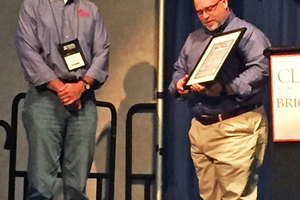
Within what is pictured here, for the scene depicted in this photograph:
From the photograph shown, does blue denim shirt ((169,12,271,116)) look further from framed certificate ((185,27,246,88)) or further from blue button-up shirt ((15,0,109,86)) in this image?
blue button-up shirt ((15,0,109,86))

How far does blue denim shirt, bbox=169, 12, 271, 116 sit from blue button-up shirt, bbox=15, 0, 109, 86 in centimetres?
41

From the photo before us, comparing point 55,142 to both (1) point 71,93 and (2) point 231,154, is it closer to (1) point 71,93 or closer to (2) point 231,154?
(1) point 71,93

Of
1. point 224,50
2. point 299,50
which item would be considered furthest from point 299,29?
point 299,50

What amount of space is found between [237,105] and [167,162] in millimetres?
859

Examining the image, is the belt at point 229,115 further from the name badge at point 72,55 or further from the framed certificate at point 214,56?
Result: the name badge at point 72,55

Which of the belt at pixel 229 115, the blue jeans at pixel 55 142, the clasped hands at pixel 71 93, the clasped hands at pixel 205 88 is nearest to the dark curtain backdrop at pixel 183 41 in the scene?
the belt at pixel 229 115

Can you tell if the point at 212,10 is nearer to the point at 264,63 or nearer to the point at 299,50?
the point at 264,63

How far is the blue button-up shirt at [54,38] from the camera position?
6.95 ft

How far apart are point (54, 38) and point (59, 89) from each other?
0.26m

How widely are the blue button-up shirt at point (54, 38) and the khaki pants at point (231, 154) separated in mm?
573

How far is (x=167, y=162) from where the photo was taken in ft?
9.41

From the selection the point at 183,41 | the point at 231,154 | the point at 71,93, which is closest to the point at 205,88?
the point at 231,154

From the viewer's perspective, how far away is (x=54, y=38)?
7.13ft

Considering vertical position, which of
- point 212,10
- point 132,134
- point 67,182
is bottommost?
point 67,182
